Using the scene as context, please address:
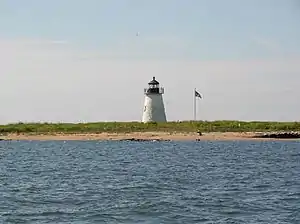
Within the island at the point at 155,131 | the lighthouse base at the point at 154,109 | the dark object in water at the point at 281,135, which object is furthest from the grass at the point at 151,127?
the dark object in water at the point at 281,135

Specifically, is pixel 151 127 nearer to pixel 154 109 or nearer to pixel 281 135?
pixel 154 109

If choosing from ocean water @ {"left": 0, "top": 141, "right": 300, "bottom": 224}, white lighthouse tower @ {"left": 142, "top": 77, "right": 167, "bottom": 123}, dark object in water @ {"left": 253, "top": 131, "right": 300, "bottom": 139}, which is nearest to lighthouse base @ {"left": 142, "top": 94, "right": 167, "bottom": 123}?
white lighthouse tower @ {"left": 142, "top": 77, "right": 167, "bottom": 123}

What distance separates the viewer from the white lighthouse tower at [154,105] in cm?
9488

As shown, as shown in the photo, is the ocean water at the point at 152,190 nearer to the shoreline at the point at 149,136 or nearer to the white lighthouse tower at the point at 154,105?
the shoreline at the point at 149,136

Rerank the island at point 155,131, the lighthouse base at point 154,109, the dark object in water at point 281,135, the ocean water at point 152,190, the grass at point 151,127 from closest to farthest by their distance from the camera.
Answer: the ocean water at point 152,190, the dark object in water at point 281,135, the island at point 155,131, the grass at point 151,127, the lighthouse base at point 154,109

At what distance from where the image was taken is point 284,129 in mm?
90125

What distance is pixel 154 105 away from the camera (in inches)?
3748

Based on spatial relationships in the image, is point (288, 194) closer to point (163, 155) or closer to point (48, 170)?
point (48, 170)

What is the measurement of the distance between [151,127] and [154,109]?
21.5 feet

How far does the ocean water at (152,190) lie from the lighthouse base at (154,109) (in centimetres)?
3998

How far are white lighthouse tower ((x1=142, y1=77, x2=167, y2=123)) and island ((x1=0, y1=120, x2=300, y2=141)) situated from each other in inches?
80.9

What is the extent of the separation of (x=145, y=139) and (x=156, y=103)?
44.1 feet

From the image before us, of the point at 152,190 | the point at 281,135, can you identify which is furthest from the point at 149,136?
the point at 152,190

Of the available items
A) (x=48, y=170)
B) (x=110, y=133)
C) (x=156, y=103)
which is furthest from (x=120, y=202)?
(x=156, y=103)
